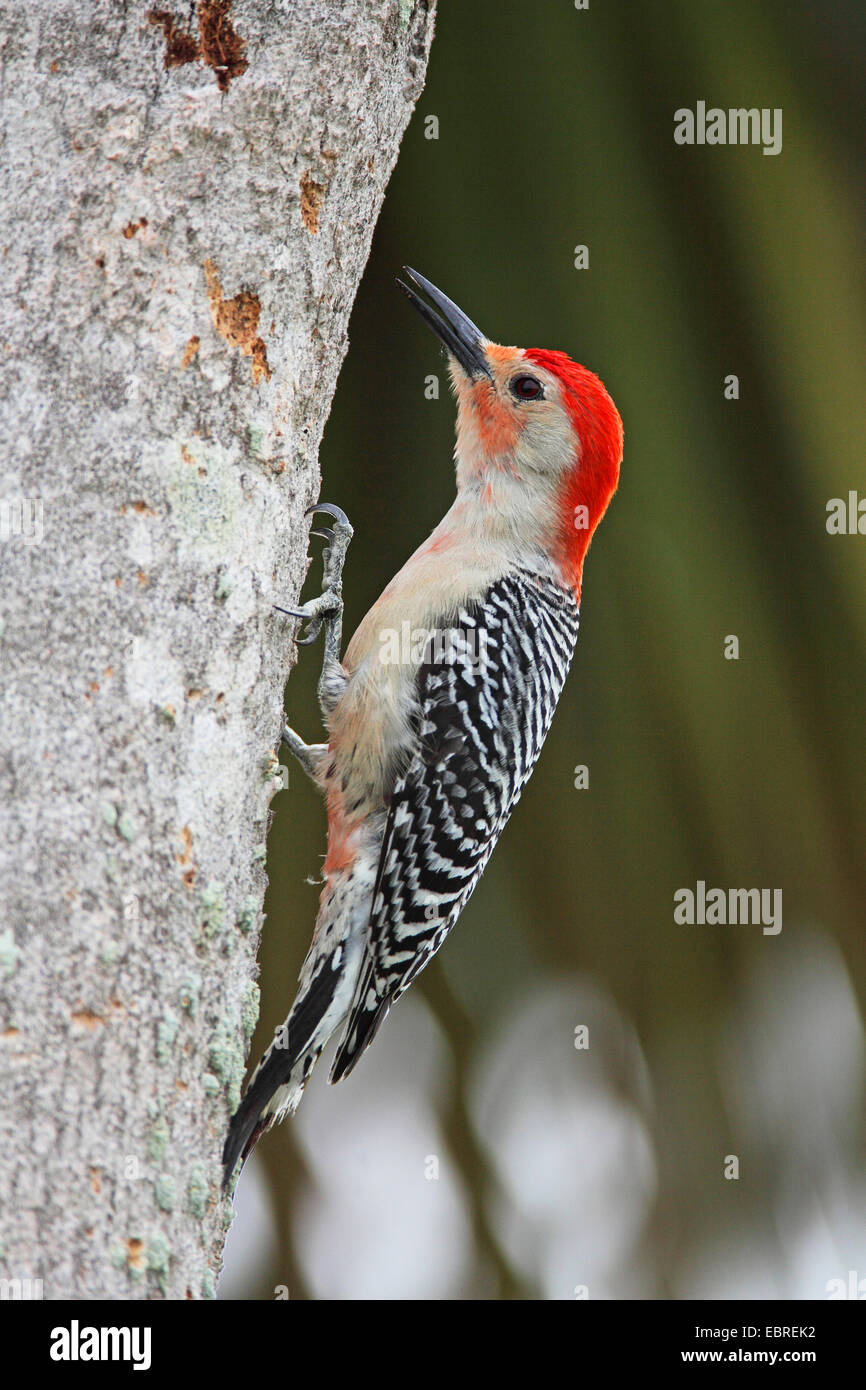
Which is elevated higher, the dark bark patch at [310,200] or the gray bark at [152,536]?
the dark bark patch at [310,200]

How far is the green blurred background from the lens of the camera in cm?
227

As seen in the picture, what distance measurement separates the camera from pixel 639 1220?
8.96 feet

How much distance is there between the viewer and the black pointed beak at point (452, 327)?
273 cm

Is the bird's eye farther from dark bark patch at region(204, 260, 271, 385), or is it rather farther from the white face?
dark bark patch at region(204, 260, 271, 385)

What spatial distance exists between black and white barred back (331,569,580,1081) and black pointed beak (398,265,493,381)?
27.8 inches

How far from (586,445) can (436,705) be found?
38.6 inches

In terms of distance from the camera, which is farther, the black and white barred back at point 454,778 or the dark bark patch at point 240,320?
the black and white barred back at point 454,778
